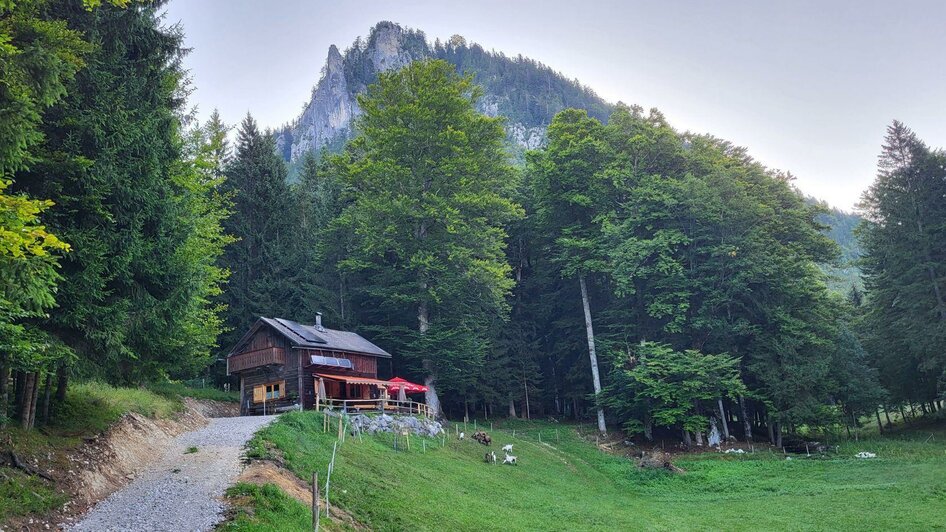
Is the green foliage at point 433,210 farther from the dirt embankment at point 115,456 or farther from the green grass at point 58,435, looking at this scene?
the dirt embankment at point 115,456

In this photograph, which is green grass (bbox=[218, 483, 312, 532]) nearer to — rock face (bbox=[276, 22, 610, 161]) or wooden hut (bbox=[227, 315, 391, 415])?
wooden hut (bbox=[227, 315, 391, 415])

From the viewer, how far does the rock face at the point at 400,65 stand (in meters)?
174

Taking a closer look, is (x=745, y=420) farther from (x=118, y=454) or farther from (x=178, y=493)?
(x=118, y=454)

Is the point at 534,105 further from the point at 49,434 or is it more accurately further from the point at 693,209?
the point at 49,434

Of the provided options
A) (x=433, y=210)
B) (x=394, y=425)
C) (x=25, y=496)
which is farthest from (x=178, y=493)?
(x=433, y=210)

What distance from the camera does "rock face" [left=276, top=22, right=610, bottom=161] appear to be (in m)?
174

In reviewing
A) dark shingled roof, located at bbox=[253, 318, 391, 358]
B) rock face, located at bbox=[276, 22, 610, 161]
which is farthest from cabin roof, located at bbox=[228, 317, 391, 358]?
rock face, located at bbox=[276, 22, 610, 161]

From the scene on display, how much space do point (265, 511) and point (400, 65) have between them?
167627mm

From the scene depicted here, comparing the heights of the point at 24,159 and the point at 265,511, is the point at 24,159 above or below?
above

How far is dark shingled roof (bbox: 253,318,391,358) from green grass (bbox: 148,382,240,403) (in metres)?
4.02

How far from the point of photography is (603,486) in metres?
28.7

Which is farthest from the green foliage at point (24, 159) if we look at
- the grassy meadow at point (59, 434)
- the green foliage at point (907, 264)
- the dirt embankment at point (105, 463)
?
the green foliage at point (907, 264)

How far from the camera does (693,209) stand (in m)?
40.8

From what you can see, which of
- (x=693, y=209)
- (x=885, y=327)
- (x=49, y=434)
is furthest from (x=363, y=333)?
(x=885, y=327)
